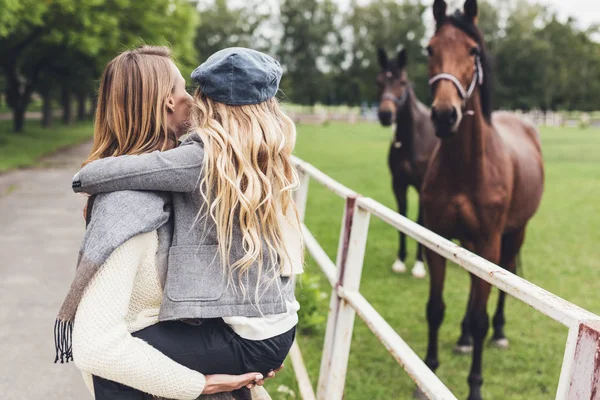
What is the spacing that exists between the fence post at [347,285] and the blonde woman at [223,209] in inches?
35.6

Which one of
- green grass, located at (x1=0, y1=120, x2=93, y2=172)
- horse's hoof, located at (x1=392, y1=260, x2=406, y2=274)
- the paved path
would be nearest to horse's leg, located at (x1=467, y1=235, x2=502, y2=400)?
the paved path

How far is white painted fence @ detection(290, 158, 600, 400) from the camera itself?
1125mm

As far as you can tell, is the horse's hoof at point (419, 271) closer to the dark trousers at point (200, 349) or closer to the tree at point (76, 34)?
the dark trousers at point (200, 349)

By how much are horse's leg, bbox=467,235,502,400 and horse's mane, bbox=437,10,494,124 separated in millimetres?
851

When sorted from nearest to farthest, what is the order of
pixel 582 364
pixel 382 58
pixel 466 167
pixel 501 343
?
pixel 582 364
pixel 466 167
pixel 501 343
pixel 382 58

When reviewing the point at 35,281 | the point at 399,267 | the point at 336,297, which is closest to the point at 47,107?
the point at 35,281

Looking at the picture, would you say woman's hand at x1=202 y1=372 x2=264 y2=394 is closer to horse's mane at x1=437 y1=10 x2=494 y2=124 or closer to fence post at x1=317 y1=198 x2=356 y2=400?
fence post at x1=317 y1=198 x2=356 y2=400

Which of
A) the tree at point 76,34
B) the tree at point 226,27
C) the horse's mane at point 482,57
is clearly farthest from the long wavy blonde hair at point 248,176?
the tree at point 226,27

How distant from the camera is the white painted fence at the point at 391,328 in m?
1.12

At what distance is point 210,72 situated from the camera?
1.62m

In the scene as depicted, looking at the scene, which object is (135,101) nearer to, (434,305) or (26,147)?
(434,305)

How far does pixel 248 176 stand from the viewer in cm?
161

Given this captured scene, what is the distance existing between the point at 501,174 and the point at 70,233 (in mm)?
5167

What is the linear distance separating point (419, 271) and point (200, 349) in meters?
5.10
